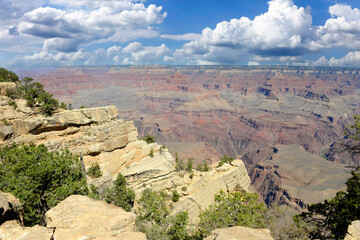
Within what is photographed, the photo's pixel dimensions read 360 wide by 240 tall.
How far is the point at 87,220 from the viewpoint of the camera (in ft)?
37.9

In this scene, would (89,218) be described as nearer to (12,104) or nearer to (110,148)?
(110,148)

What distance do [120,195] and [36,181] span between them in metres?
14.1

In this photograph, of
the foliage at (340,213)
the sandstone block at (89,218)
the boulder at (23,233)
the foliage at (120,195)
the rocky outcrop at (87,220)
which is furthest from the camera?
the foliage at (120,195)

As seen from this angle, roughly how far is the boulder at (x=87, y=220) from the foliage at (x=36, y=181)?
641 cm

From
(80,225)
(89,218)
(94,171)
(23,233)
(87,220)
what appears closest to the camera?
(23,233)

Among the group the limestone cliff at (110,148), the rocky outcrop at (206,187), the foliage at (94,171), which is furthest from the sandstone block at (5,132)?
the rocky outcrop at (206,187)

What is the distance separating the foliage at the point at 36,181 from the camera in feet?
56.6

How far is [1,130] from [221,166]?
4165 centimetres

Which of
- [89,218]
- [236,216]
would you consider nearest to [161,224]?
[236,216]

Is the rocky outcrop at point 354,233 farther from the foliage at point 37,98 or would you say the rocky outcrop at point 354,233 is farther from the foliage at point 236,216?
the foliage at point 37,98

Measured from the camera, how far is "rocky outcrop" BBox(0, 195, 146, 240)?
1041 cm

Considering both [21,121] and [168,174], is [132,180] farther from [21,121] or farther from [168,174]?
[21,121]

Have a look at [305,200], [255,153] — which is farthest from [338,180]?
[255,153]

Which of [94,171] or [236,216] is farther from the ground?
[236,216]
